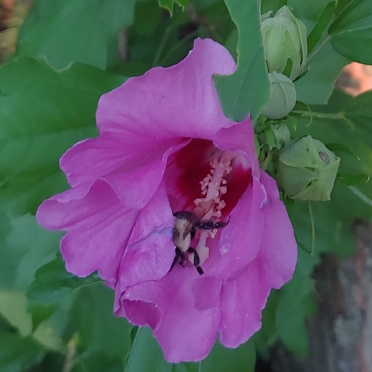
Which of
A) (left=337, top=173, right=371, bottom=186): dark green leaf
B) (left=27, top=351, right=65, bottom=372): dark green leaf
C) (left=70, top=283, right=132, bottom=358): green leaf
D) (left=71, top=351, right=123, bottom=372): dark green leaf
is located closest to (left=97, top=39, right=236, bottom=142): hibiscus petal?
(left=337, top=173, right=371, bottom=186): dark green leaf

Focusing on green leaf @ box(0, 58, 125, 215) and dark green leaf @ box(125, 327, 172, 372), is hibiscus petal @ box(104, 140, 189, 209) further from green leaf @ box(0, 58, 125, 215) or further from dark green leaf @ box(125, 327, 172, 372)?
dark green leaf @ box(125, 327, 172, 372)

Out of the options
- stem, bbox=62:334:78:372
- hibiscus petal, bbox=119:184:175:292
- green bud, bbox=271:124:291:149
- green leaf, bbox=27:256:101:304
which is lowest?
stem, bbox=62:334:78:372

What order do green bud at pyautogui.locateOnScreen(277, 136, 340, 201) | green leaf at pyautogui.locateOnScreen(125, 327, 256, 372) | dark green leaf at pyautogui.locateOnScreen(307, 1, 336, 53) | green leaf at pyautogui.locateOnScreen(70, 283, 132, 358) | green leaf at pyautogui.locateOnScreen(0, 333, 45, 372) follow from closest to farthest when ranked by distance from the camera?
green bud at pyautogui.locateOnScreen(277, 136, 340, 201)
dark green leaf at pyautogui.locateOnScreen(307, 1, 336, 53)
green leaf at pyautogui.locateOnScreen(125, 327, 256, 372)
green leaf at pyautogui.locateOnScreen(70, 283, 132, 358)
green leaf at pyautogui.locateOnScreen(0, 333, 45, 372)

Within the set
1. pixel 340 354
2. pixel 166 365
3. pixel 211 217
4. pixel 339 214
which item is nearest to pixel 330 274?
pixel 340 354

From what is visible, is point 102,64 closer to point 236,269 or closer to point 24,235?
point 24,235

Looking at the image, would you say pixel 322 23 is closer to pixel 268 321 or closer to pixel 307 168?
pixel 307 168

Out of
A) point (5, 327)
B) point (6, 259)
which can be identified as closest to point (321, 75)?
point (6, 259)
